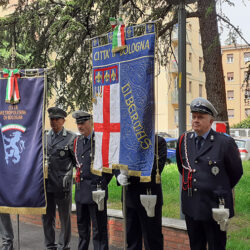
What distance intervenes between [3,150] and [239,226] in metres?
3.51

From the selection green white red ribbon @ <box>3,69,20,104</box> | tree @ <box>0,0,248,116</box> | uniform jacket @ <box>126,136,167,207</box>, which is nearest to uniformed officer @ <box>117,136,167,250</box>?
uniform jacket @ <box>126,136,167,207</box>

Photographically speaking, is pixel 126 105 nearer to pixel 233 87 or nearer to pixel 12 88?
pixel 12 88

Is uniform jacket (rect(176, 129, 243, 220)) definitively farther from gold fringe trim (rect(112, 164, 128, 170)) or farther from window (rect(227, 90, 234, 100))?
window (rect(227, 90, 234, 100))

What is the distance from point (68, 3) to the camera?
7.62 metres

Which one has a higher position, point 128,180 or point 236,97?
point 236,97

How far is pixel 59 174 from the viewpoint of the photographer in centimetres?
505

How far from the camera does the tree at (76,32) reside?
22.9 feet

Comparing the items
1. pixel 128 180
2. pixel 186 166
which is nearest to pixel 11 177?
pixel 128 180

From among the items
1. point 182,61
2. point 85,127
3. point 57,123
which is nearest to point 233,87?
point 182,61

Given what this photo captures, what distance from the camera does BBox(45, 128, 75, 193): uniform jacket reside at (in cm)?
504

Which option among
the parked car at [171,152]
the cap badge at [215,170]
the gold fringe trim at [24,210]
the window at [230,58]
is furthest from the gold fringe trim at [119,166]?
the window at [230,58]

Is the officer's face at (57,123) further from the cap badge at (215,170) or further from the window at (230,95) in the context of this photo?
the window at (230,95)

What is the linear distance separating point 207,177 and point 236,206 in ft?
11.9

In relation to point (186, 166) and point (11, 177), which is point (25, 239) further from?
point (186, 166)
